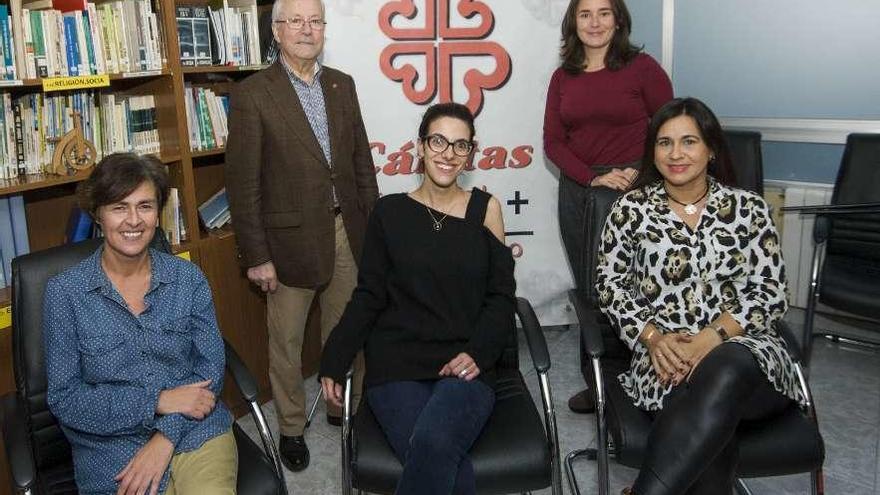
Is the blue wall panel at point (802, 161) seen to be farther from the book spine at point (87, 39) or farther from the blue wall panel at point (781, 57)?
the book spine at point (87, 39)

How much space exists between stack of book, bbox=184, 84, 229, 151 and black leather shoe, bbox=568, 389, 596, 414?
5.61ft

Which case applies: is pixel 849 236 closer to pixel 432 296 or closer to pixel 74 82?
pixel 432 296

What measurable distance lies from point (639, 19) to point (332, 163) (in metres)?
2.09

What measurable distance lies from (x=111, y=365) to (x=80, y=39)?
120cm

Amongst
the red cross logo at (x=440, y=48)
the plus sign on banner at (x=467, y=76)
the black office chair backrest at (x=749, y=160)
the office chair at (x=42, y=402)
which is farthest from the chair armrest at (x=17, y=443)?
the black office chair backrest at (x=749, y=160)

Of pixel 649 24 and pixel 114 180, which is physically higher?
pixel 649 24

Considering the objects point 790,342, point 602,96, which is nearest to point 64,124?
point 602,96

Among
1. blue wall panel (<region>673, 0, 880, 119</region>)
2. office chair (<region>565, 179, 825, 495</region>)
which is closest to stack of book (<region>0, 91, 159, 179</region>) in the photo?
office chair (<region>565, 179, 825, 495</region>)

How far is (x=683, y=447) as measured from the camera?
181cm

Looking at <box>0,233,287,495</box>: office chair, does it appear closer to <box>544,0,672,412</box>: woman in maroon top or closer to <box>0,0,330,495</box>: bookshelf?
<box>0,0,330,495</box>: bookshelf

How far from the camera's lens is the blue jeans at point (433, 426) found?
1782 mm

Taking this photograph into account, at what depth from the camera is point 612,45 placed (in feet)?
9.42

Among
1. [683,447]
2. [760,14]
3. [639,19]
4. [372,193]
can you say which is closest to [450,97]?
[372,193]

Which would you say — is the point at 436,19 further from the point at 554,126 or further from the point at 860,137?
the point at 860,137
